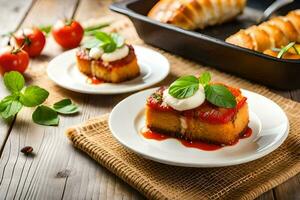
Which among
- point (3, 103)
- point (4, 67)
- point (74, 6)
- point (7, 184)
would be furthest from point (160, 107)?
point (74, 6)

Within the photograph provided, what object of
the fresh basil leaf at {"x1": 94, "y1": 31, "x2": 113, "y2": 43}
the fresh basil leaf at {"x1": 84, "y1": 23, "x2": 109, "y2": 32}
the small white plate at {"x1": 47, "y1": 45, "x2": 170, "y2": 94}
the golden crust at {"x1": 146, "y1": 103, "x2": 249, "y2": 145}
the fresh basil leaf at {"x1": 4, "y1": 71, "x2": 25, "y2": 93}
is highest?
the golden crust at {"x1": 146, "y1": 103, "x2": 249, "y2": 145}

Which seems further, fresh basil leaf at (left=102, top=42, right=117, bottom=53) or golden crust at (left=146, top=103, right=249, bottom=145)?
fresh basil leaf at (left=102, top=42, right=117, bottom=53)

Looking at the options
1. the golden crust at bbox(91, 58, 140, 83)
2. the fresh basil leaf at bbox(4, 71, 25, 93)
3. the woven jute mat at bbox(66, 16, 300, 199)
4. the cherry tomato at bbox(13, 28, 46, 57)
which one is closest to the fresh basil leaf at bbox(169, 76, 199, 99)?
the woven jute mat at bbox(66, 16, 300, 199)

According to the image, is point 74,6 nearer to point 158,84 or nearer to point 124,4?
point 124,4

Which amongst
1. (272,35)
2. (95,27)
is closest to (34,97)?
(95,27)

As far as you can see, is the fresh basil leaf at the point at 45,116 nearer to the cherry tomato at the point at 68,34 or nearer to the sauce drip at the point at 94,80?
the sauce drip at the point at 94,80

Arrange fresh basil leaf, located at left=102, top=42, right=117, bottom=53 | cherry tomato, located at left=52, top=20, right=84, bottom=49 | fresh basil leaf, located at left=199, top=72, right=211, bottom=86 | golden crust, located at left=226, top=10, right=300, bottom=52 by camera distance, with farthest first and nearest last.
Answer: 1. cherry tomato, located at left=52, top=20, right=84, bottom=49
2. golden crust, located at left=226, top=10, right=300, bottom=52
3. fresh basil leaf, located at left=102, top=42, right=117, bottom=53
4. fresh basil leaf, located at left=199, top=72, right=211, bottom=86

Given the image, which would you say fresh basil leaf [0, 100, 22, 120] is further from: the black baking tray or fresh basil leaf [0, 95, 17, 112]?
the black baking tray
